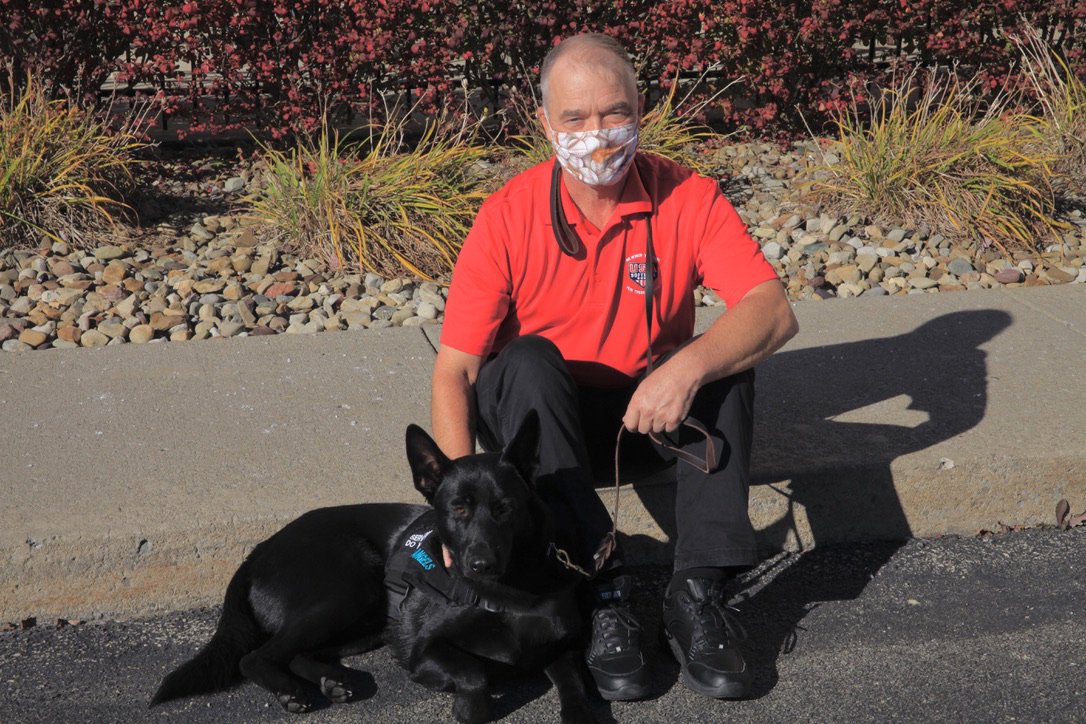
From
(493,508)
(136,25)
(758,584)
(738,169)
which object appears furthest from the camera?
(738,169)

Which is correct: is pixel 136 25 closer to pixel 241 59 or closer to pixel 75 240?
pixel 241 59

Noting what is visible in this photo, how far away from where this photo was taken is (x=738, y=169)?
6910 mm

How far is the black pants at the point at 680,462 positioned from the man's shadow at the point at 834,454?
371 millimetres

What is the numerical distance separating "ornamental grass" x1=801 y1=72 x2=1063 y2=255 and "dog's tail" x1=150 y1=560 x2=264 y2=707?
4.30 metres

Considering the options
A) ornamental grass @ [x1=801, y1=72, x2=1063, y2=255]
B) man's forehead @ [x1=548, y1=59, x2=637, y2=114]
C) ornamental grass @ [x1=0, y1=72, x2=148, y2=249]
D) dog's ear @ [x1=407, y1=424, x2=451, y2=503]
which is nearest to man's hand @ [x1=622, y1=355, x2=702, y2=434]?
dog's ear @ [x1=407, y1=424, x2=451, y2=503]

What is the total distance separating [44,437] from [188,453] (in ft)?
1.68

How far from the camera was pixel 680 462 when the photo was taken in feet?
9.60

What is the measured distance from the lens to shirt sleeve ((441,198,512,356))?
10.1 feet

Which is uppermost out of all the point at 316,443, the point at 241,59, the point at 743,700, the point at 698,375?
the point at 241,59

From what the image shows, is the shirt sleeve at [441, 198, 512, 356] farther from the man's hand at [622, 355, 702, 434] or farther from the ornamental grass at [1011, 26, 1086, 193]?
the ornamental grass at [1011, 26, 1086, 193]

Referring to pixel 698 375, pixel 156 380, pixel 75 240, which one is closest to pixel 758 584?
pixel 698 375

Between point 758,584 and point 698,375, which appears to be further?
point 758,584

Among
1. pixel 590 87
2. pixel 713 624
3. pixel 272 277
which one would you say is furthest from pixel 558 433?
pixel 272 277

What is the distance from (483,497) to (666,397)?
0.52 metres
